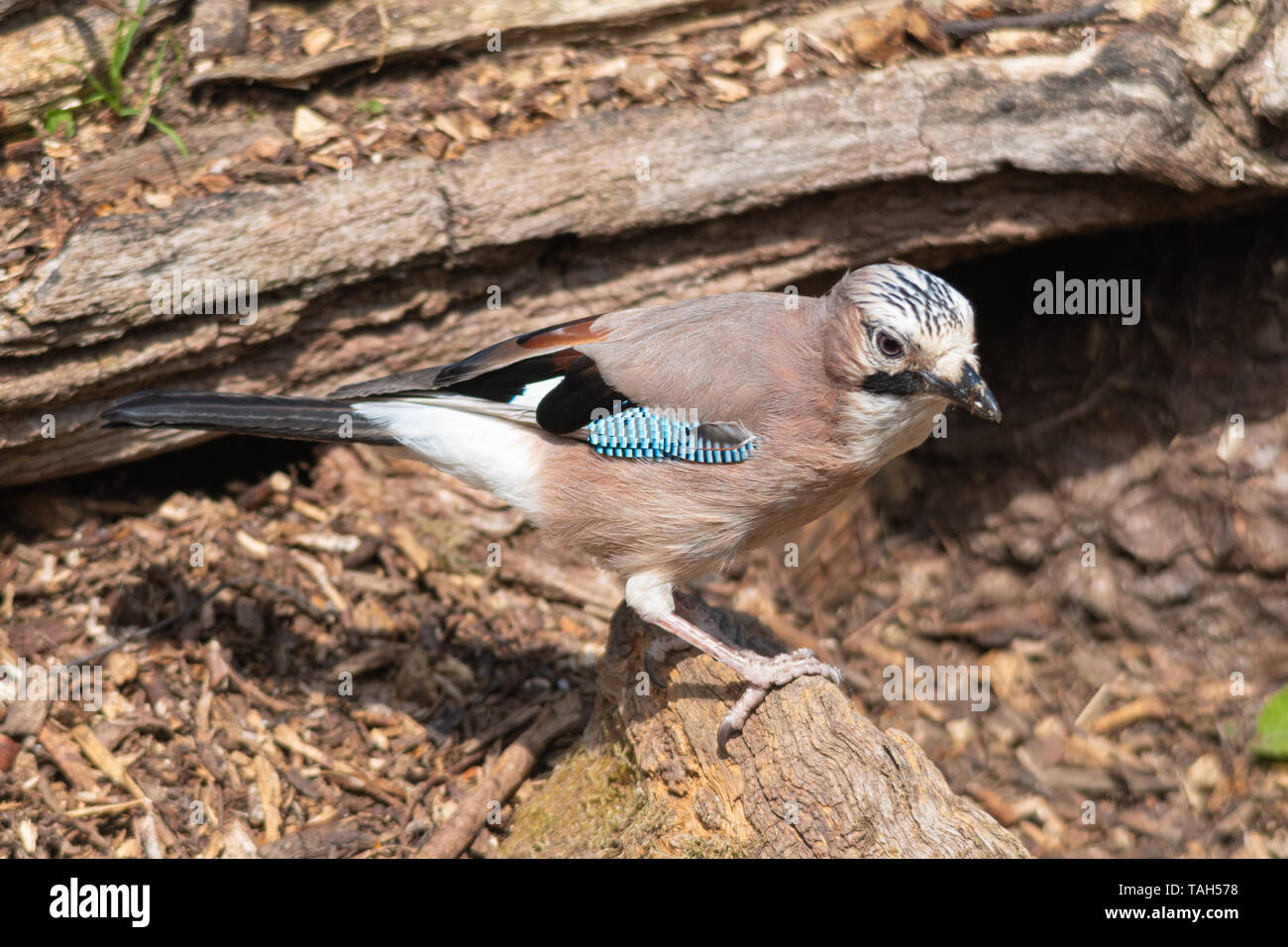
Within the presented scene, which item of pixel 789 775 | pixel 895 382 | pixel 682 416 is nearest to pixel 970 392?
pixel 895 382

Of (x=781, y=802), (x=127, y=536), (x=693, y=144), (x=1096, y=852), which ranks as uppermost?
(x=693, y=144)

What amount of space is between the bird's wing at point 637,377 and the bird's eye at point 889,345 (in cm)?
42

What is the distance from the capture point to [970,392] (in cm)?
398

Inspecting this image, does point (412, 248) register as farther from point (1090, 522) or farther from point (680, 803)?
point (1090, 522)

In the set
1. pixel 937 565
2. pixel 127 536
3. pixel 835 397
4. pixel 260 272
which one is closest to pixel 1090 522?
pixel 937 565

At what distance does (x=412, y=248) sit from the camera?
525cm

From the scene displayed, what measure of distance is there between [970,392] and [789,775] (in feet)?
4.58

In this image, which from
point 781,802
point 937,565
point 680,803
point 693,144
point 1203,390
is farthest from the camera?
point 937,565

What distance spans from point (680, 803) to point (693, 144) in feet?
9.48
